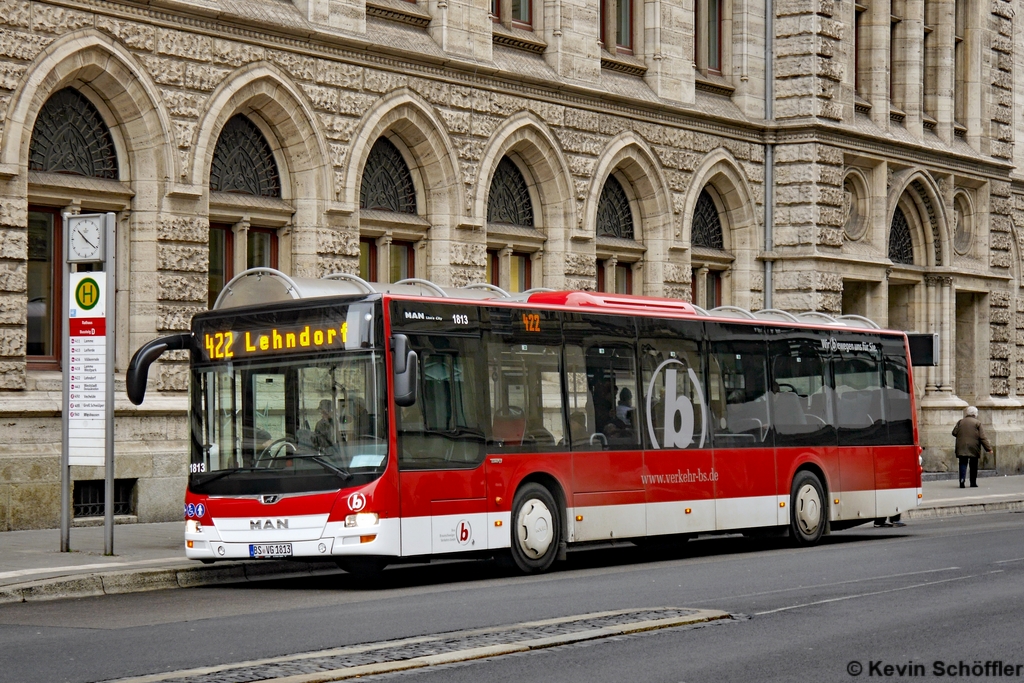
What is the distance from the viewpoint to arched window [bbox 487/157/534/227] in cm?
2662

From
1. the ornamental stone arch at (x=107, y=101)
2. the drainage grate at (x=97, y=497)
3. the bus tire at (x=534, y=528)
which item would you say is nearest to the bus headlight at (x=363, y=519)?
the bus tire at (x=534, y=528)

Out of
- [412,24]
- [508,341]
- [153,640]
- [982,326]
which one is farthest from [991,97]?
[153,640]

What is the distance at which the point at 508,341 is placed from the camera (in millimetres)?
16078

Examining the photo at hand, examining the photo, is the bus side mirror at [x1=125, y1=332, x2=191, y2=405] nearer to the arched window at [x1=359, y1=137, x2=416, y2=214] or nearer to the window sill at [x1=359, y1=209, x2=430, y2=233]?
the window sill at [x1=359, y1=209, x2=430, y2=233]

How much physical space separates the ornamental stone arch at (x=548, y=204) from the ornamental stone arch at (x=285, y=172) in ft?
14.2

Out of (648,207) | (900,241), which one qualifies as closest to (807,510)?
(648,207)

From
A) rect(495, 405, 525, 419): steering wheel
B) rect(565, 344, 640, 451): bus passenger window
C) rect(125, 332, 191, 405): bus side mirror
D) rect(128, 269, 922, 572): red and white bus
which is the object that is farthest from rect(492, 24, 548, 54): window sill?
rect(125, 332, 191, 405): bus side mirror

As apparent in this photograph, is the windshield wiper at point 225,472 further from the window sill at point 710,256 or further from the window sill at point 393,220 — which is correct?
the window sill at point 710,256

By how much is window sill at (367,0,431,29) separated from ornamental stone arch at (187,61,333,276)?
2.20 m

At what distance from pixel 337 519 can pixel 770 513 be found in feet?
23.2

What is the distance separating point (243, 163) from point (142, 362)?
7734 mm

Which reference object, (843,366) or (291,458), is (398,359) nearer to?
(291,458)

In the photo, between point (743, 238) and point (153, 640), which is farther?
point (743, 238)

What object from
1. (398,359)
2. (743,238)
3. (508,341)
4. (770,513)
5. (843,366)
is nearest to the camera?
(398,359)
